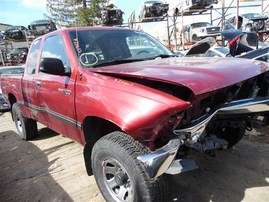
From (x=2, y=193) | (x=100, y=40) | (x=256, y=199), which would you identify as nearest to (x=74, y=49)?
(x=100, y=40)

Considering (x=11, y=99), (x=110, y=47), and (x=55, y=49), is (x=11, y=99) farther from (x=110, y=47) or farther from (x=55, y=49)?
(x=110, y=47)

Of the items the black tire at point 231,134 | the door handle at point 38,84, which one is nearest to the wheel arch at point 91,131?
the door handle at point 38,84

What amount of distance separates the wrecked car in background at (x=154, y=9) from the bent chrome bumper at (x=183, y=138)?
1568 cm

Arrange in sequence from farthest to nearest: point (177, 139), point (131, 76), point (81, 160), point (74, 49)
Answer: point (81, 160)
point (74, 49)
point (131, 76)
point (177, 139)

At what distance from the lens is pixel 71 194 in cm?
320

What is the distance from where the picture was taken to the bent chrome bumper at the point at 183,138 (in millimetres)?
2018

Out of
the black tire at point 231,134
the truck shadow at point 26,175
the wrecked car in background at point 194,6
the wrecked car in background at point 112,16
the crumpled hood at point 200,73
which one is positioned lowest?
the truck shadow at point 26,175

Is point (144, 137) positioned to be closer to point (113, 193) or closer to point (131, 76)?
point (131, 76)

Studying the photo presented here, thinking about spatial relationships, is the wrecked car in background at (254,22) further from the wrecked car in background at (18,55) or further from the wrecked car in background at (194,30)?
the wrecked car in background at (18,55)

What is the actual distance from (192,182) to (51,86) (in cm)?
213

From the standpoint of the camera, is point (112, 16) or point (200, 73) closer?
point (200, 73)

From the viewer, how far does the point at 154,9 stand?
1706cm

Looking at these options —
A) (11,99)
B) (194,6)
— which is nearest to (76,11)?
(194,6)

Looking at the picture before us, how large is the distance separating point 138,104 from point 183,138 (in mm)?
457
